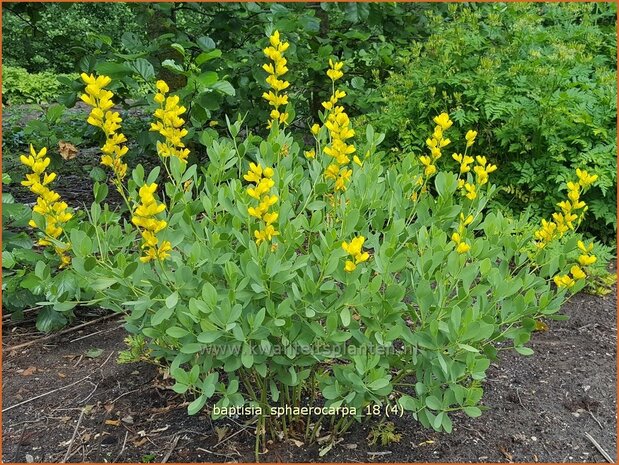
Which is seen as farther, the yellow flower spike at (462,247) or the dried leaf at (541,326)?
the dried leaf at (541,326)

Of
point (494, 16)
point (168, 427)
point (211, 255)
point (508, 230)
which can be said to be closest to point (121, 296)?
point (211, 255)

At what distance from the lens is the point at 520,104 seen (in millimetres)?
4324

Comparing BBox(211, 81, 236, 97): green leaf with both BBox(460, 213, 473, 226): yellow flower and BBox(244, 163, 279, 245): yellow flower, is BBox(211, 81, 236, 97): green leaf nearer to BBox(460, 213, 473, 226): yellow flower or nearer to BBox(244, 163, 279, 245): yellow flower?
BBox(244, 163, 279, 245): yellow flower

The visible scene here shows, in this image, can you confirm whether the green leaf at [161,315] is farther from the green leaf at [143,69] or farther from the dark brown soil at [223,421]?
the green leaf at [143,69]

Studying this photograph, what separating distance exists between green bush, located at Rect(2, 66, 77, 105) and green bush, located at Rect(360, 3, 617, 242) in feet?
20.9

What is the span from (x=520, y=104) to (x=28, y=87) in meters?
8.10

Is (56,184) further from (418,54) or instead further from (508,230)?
(508,230)

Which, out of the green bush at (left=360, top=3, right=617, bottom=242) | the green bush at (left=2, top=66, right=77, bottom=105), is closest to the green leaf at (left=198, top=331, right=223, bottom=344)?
the green bush at (left=360, top=3, right=617, bottom=242)

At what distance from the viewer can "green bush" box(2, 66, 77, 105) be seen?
30.6 feet

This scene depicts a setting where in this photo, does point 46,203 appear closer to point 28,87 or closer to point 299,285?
point 299,285

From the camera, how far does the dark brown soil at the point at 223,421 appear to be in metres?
2.33

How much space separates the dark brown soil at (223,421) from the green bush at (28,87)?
7.07 meters

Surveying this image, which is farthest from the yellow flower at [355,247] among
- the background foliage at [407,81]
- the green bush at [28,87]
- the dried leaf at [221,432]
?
the green bush at [28,87]

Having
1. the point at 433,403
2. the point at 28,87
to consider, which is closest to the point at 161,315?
the point at 433,403
